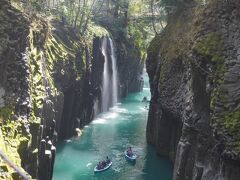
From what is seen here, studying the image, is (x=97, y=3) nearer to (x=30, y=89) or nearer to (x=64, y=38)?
(x=64, y=38)

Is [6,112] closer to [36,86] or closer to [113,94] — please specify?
[36,86]

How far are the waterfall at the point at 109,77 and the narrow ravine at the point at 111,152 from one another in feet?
14.0

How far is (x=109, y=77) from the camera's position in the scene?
60.0m

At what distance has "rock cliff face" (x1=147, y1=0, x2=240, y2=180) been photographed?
19953mm

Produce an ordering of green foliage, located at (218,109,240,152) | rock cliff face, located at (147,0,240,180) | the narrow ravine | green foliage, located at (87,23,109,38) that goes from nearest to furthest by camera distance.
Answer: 1. green foliage, located at (218,109,240,152)
2. rock cliff face, located at (147,0,240,180)
3. the narrow ravine
4. green foliage, located at (87,23,109,38)

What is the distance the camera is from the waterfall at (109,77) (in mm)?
57438

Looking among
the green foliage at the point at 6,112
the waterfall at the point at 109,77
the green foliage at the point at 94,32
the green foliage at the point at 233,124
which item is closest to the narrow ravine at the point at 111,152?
the waterfall at the point at 109,77

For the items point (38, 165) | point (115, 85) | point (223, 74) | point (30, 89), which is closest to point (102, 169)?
point (38, 165)

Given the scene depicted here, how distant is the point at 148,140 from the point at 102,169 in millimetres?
11476

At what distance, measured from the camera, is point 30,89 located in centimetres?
2586


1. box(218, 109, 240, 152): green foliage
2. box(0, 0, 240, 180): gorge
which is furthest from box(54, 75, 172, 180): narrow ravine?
box(218, 109, 240, 152): green foliage

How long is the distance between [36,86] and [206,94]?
1131cm

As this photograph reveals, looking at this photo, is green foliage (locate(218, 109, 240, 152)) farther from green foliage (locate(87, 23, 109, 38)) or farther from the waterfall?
the waterfall

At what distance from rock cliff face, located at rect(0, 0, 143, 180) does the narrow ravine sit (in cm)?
261
